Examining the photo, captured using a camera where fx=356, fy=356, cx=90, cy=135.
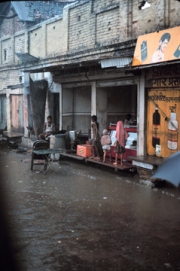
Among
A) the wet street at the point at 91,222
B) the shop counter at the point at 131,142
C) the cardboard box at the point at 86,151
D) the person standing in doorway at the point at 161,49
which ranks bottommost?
the wet street at the point at 91,222

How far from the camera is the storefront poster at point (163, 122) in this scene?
9.61 meters

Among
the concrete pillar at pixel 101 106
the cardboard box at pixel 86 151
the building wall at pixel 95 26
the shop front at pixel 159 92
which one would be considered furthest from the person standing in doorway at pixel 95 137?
the building wall at pixel 95 26

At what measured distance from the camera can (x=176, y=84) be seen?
9477mm

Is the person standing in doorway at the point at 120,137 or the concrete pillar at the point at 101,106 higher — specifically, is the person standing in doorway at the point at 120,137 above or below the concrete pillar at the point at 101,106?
below

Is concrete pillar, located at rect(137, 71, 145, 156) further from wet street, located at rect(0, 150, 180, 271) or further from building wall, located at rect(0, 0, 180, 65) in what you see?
building wall, located at rect(0, 0, 180, 65)

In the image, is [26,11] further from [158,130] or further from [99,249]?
[99,249]

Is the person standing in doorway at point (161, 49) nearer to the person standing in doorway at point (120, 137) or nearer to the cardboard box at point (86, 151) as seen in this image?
the person standing in doorway at point (120, 137)

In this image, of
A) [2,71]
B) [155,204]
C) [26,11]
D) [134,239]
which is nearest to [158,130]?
[155,204]

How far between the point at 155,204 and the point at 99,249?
278cm

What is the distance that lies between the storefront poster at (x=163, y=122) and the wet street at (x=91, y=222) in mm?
1142

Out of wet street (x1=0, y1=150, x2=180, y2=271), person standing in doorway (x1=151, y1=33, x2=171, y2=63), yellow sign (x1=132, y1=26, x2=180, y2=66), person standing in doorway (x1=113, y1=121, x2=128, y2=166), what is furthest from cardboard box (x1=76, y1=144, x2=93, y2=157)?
person standing in doorway (x1=151, y1=33, x2=171, y2=63)

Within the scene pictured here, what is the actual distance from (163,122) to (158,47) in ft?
6.98

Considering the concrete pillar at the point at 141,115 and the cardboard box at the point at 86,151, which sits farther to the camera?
the cardboard box at the point at 86,151

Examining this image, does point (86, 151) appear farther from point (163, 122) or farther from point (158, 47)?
point (158, 47)
